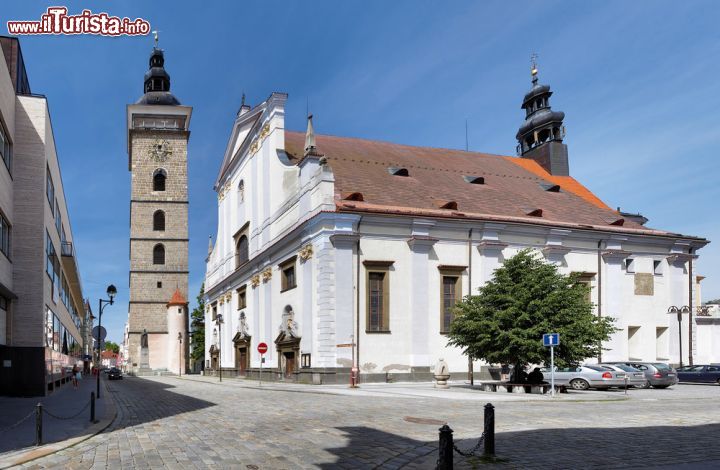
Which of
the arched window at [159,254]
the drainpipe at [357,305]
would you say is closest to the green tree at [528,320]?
the drainpipe at [357,305]

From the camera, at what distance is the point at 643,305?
148 feet

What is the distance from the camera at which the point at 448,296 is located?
38969 mm

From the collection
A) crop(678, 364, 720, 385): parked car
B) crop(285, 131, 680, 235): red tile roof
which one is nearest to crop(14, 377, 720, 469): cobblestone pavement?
crop(285, 131, 680, 235): red tile roof

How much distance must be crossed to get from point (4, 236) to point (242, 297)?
95.6ft

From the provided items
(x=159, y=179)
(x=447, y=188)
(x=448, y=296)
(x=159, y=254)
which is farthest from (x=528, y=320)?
(x=159, y=179)

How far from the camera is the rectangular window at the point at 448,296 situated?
3844 centimetres

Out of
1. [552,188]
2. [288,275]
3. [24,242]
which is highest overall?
[552,188]

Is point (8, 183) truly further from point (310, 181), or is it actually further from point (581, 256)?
point (581, 256)

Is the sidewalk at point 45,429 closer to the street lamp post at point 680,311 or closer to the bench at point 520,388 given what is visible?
the bench at point 520,388

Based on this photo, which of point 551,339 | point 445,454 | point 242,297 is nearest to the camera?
point 445,454

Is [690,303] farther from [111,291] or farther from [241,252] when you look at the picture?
[111,291]

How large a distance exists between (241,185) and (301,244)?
16543 mm

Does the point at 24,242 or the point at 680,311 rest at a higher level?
the point at 24,242

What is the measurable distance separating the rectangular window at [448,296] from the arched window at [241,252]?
19014 mm
